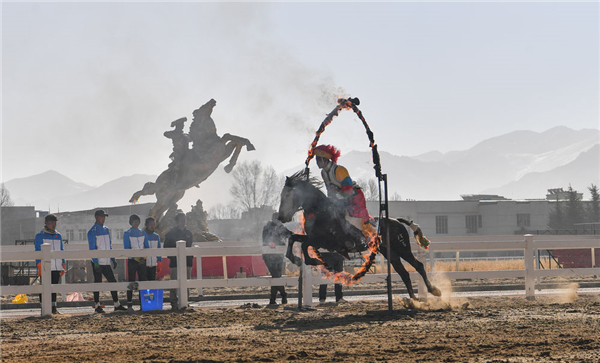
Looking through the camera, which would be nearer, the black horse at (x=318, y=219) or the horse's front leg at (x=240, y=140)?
the black horse at (x=318, y=219)

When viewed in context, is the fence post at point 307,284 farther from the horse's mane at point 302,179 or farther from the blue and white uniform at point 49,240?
the blue and white uniform at point 49,240

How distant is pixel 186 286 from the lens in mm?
15148

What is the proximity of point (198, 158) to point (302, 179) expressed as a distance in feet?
55.1

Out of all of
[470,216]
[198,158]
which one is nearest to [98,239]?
[198,158]

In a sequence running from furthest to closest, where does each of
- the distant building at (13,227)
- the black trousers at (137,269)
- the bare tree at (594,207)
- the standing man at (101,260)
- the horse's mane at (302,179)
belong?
1. the distant building at (13,227)
2. the bare tree at (594,207)
3. the black trousers at (137,269)
4. the standing man at (101,260)
5. the horse's mane at (302,179)

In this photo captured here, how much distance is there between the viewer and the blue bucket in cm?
1534

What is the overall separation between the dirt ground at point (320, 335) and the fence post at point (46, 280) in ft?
1.39

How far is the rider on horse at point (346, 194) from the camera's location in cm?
1265

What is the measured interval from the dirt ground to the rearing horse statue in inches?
591

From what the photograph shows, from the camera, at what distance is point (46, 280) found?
14.8 metres

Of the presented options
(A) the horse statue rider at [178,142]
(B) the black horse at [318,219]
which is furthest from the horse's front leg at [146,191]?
(B) the black horse at [318,219]

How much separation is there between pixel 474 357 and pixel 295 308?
23.9 feet

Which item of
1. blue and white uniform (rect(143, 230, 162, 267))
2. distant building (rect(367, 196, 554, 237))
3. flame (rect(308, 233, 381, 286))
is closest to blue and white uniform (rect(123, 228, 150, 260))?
blue and white uniform (rect(143, 230, 162, 267))

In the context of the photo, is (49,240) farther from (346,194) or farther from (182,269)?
(346,194)
